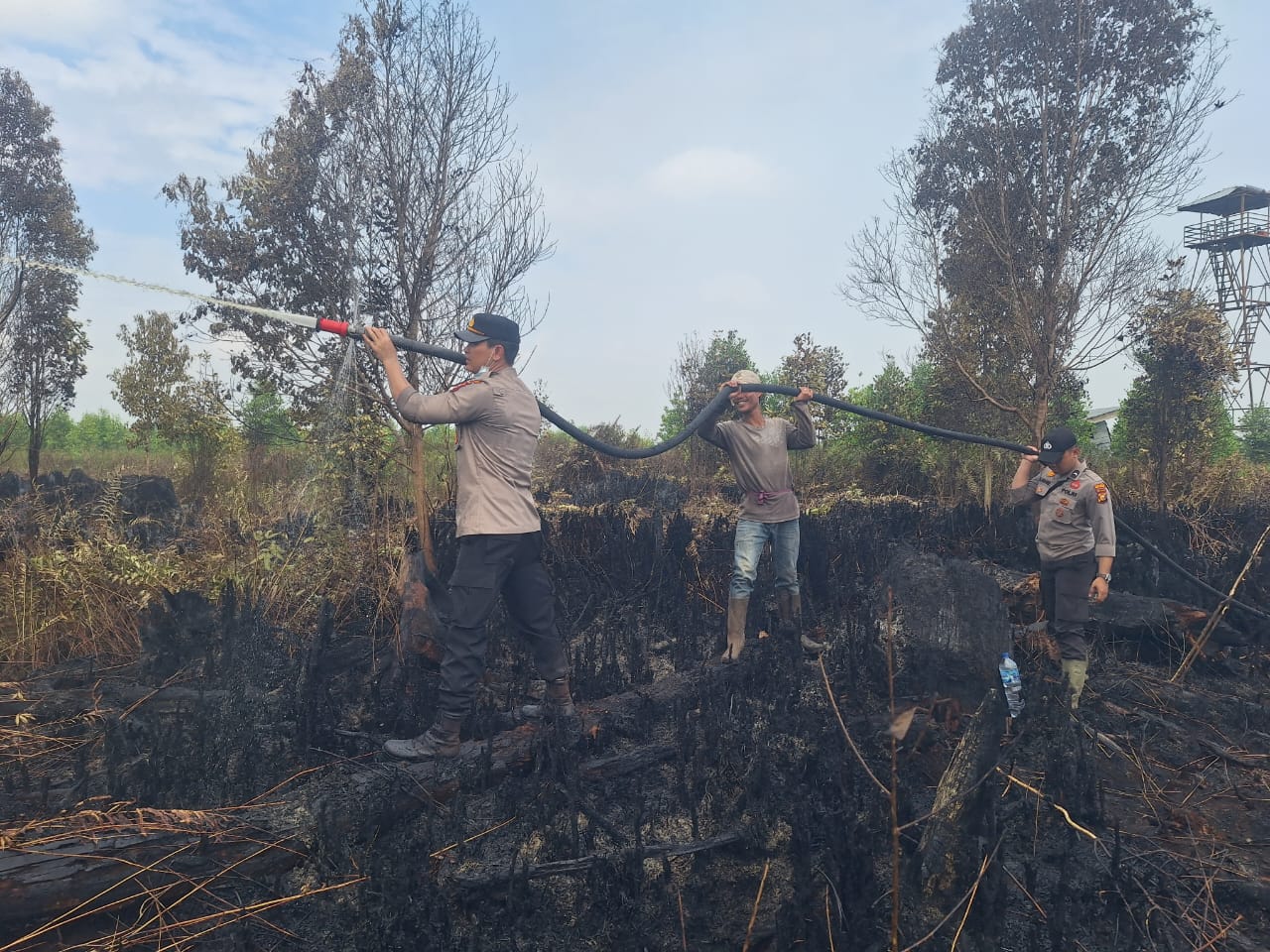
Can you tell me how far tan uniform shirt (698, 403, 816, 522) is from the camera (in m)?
5.00

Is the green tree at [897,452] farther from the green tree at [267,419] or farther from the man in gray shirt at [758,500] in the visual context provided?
the green tree at [267,419]

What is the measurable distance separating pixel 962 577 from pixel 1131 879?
211 cm

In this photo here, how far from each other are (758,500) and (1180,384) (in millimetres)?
7779

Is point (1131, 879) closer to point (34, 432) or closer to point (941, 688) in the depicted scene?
point (941, 688)

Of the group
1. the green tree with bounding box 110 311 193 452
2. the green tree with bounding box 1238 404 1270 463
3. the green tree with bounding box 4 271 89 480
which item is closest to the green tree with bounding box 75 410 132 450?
the green tree with bounding box 110 311 193 452

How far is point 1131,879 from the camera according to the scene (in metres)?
2.74

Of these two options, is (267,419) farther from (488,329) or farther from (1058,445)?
(1058,445)

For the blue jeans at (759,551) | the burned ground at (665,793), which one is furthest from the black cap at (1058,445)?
the blue jeans at (759,551)

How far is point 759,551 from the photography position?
5035 millimetres

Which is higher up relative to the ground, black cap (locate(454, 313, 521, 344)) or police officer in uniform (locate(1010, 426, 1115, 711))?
black cap (locate(454, 313, 521, 344))

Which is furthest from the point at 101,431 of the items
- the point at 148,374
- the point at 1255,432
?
the point at 1255,432

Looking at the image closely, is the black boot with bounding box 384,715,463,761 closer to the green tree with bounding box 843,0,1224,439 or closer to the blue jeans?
the blue jeans

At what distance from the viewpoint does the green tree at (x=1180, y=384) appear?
31.8ft

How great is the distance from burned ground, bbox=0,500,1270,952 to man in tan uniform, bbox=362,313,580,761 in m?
0.27
